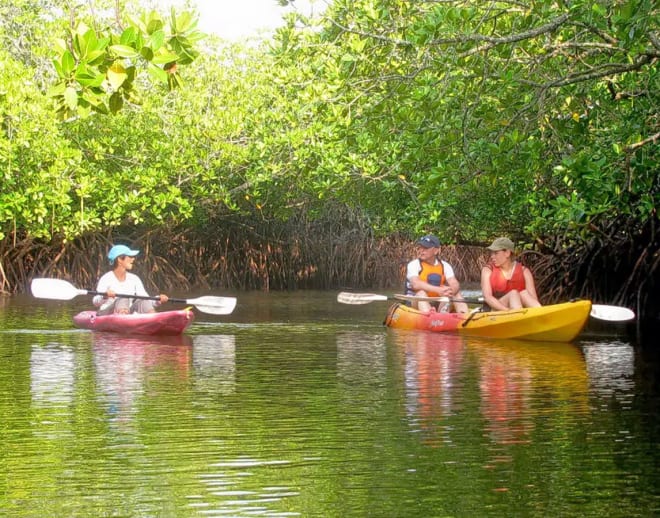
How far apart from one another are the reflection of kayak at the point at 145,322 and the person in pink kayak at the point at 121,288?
176mm

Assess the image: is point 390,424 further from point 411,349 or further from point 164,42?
point 411,349

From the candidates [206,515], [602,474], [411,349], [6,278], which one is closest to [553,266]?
[411,349]

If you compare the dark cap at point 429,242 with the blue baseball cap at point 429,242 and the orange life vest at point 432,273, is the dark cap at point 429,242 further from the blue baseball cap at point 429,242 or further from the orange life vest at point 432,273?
the orange life vest at point 432,273

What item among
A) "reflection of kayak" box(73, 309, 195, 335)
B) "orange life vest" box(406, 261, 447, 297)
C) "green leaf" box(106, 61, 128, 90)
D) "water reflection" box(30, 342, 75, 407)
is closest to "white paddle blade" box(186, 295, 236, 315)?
"reflection of kayak" box(73, 309, 195, 335)

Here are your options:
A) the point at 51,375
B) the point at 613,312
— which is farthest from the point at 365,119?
the point at 51,375

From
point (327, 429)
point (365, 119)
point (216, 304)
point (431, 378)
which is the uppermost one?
point (365, 119)

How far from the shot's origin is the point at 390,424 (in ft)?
22.8

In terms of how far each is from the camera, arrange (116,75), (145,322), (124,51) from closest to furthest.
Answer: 1. (124,51)
2. (116,75)
3. (145,322)

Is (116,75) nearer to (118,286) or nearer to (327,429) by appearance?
(327,429)

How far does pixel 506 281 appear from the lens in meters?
12.8

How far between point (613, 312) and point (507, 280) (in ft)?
3.82

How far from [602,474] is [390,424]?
1.64 m

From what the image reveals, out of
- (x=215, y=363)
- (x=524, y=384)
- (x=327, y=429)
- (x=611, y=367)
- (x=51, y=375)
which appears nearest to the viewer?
(x=327, y=429)

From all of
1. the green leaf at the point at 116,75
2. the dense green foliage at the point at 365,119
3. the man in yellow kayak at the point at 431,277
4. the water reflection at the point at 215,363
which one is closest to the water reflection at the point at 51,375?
the water reflection at the point at 215,363
